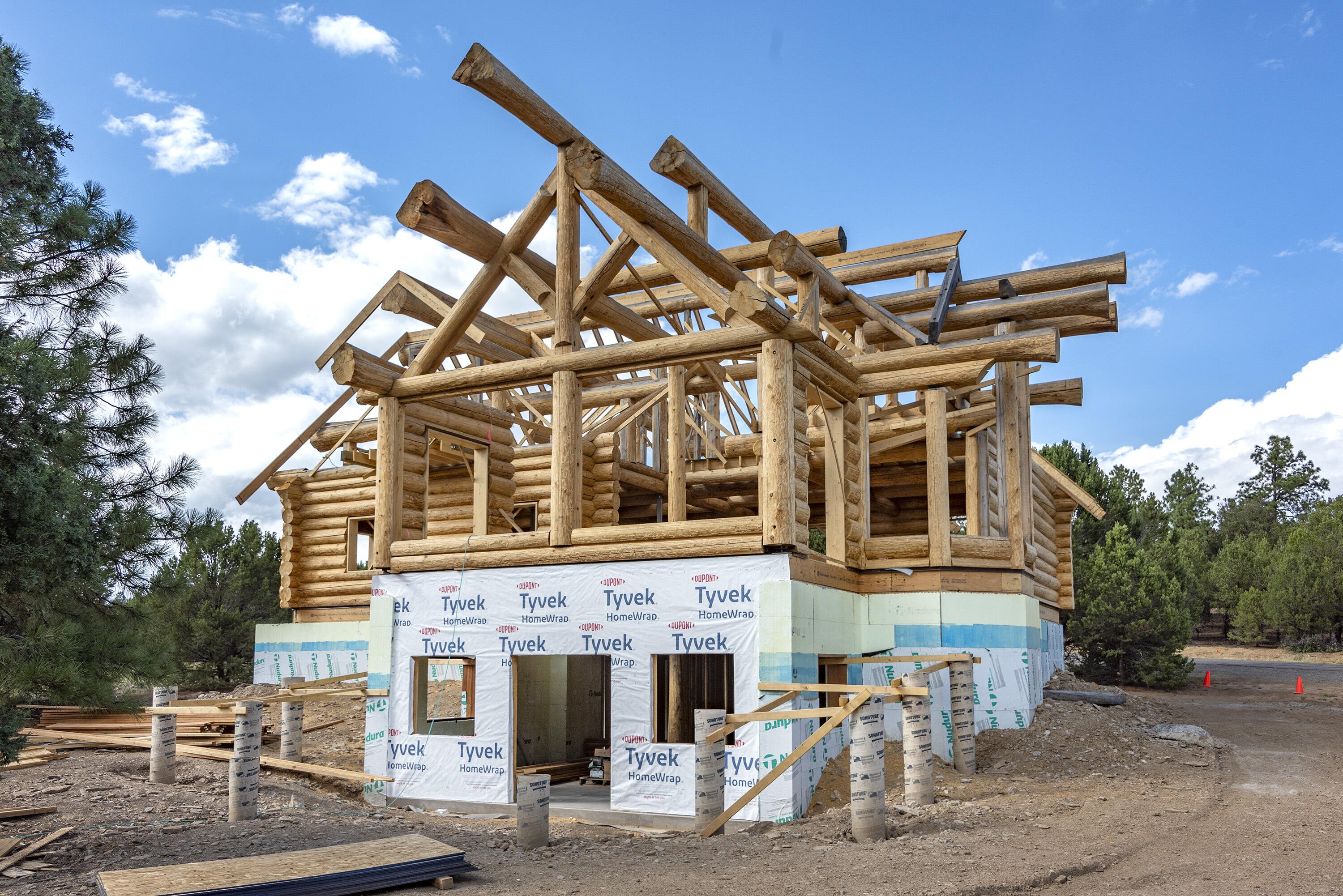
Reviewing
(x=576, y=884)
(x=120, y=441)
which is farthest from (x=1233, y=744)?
(x=120, y=441)

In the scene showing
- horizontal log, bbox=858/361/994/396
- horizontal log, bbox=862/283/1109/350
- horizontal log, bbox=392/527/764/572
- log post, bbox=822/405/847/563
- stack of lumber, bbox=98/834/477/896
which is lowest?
stack of lumber, bbox=98/834/477/896

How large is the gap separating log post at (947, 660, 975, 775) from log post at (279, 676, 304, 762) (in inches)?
392

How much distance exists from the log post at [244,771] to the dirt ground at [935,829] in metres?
0.25

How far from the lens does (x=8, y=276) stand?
9.37 m

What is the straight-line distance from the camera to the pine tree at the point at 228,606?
2742 centimetres

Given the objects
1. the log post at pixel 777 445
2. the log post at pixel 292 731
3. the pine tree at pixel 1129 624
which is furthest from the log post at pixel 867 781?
the pine tree at pixel 1129 624

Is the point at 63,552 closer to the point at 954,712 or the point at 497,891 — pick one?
the point at 497,891

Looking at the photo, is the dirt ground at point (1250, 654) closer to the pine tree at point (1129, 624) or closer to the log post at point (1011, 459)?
the pine tree at point (1129, 624)

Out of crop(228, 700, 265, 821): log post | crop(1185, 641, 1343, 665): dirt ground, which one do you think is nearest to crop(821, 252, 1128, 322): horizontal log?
crop(228, 700, 265, 821): log post

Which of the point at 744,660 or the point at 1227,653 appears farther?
the point at 1227,653

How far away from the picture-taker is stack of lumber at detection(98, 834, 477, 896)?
27.1ft

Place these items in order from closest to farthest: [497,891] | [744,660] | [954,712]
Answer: [497,891], [744,660], [954,712]

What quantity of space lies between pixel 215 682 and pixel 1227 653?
4003 cm

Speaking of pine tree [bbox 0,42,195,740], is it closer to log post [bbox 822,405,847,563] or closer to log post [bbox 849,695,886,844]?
log post [bbox 849,695,886,844]
